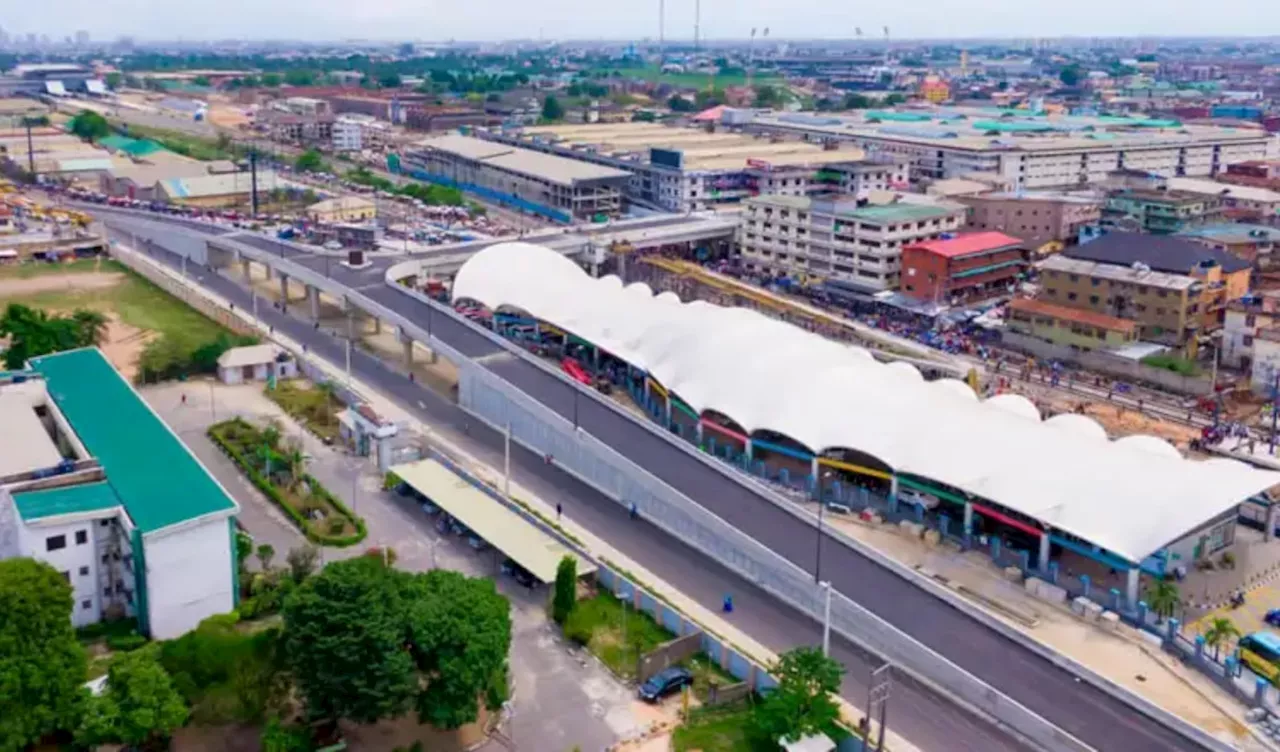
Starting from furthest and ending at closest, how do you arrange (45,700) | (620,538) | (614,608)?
(620,538), (614,608), (45,700)

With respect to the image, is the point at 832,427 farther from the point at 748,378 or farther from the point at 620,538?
the point at 620,538

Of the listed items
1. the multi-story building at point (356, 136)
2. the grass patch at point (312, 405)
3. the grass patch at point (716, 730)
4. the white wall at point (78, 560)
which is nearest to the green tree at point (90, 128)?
the multi-story building at point (356, 136)

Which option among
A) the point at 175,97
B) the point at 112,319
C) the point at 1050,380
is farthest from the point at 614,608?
the point at 175,97

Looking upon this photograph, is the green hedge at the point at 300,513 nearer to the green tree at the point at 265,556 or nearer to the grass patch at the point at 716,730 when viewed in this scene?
the green tree at the point at 265,556

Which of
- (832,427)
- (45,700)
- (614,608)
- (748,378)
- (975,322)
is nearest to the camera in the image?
(45,700)

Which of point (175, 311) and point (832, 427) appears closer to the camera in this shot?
point (832, 427)

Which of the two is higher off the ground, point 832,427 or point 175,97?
point 175,97

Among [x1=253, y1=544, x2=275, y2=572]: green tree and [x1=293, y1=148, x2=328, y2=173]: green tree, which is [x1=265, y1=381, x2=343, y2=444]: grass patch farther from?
[x1=293, y1=148, x2=328, y2=173]: green tree
